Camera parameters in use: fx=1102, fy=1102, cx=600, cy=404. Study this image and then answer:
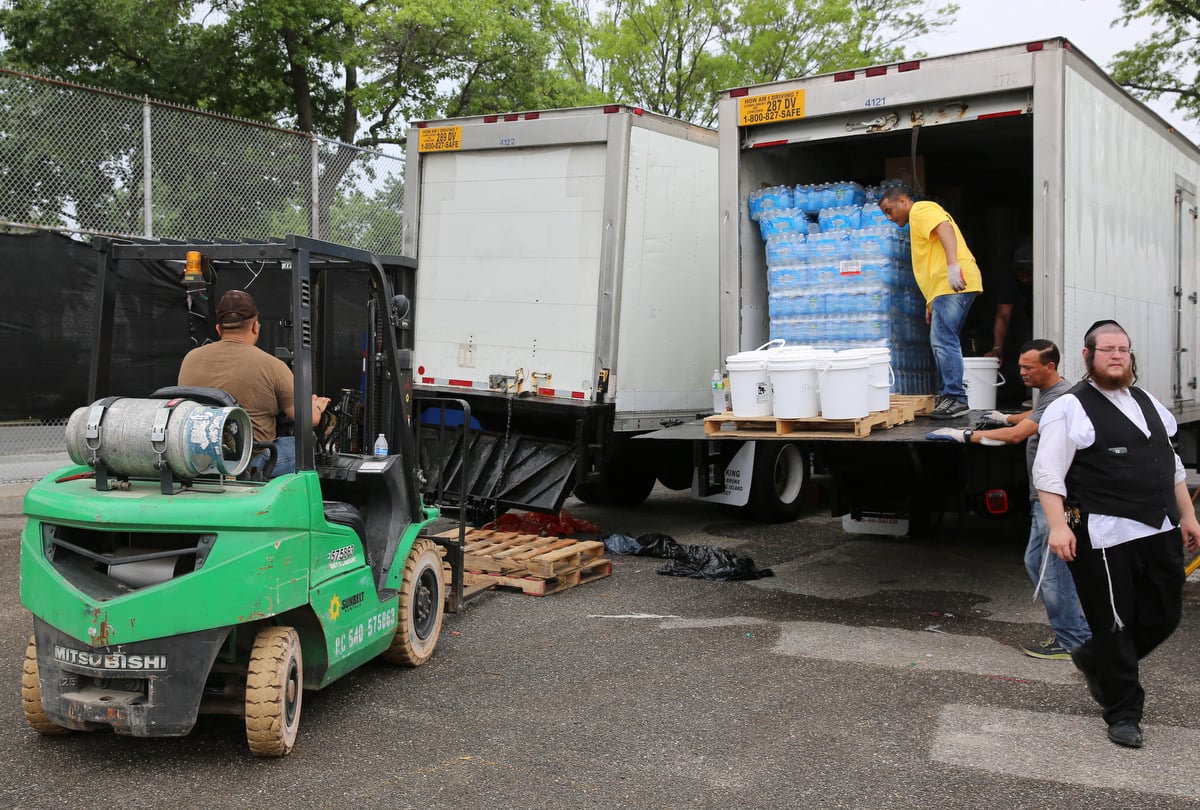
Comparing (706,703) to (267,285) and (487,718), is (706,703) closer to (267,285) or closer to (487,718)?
(487,718)

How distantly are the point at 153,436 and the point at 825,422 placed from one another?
12.2 feet

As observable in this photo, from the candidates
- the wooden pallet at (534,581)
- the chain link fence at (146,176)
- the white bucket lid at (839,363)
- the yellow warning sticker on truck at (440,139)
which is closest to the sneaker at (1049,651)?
the white bucket lid at (839,363)

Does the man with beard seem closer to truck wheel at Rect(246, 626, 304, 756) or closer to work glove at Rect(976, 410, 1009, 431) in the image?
work glove at Rect(976, 410, 1009, 431)

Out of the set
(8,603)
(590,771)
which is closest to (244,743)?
(590,771)

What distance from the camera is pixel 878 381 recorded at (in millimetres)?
6457

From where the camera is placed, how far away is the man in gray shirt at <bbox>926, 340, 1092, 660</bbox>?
16.9 feet

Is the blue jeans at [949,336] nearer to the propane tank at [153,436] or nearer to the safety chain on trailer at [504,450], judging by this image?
the safety chain on trailer at [504,450]

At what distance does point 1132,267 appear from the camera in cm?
810

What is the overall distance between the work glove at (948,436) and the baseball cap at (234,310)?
3710 mm

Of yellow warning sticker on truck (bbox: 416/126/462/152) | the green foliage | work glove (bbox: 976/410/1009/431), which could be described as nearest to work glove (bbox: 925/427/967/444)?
work glove (bbox: 976/410/1009/431)

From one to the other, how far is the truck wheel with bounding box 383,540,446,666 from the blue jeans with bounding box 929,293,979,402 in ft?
11.7

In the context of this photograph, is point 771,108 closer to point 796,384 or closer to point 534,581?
point 796,384

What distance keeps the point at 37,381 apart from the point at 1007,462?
8.30 m

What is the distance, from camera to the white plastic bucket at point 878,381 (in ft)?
20.8
